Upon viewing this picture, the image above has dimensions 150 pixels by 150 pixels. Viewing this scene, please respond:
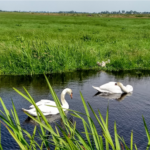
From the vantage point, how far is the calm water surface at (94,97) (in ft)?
25.8

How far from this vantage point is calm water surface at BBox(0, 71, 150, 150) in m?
7.88

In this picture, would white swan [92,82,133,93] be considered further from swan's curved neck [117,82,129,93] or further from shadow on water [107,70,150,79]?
shadow on water [107,70,150,79]

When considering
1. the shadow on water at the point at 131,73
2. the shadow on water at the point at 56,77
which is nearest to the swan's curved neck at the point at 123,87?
the shadow on water at the point at 56,77

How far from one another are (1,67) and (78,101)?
639 cm

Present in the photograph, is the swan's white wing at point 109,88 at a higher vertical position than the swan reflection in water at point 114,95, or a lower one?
higher

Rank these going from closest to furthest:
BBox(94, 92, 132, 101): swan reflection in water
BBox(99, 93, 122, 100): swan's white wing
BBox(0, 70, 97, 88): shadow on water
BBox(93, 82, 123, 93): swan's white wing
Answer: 1. BBox(94, 92, 132, 101): swan reflection in water
2. BBox(99, 93, 122, 100): swan's white wing
3. BBox(93, 82, 123, 93): swan's white wing
4. BBox(0, 70, 97, 88): shadow on water

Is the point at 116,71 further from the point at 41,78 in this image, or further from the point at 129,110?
the point at 129,110

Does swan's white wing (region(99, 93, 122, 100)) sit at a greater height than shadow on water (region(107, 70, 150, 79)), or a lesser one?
lesser

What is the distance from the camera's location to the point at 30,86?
1256cm

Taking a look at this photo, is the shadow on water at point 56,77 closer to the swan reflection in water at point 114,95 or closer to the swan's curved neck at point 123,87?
the swan reflection in water at point 114,95

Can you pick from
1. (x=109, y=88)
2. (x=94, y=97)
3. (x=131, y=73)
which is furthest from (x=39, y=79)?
(x=131, y=73)

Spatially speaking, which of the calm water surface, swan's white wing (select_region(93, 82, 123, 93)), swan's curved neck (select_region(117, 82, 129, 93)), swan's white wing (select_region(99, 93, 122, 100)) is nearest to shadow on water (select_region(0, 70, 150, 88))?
the calm water surface

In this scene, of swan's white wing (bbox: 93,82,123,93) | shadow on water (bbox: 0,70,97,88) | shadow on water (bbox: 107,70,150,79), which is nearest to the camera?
swan's white wing (bbox: 93,82,123,93)

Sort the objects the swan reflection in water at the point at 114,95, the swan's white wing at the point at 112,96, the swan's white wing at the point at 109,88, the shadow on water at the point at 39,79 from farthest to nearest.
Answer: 1. the shadow on water at the point at 39,79
2. the swan's white wing at the point at 109,88
3. the swan's white wing at the point at 112,96
4. the swan reflection in water at the point at 114,95
